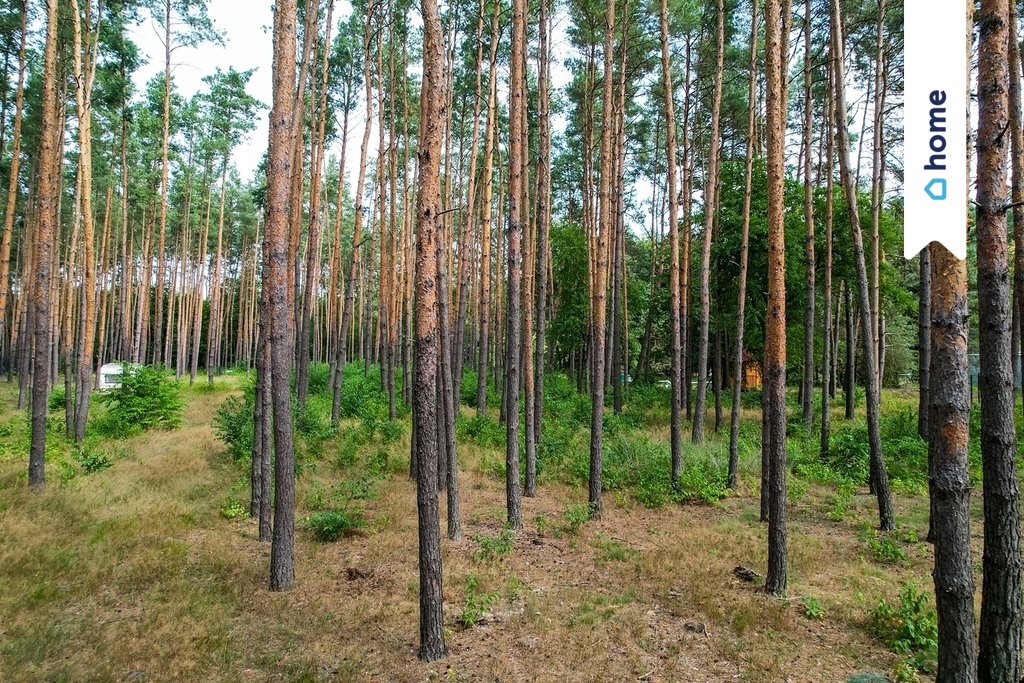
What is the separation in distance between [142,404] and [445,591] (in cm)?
1437

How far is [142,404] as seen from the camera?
16422 mm

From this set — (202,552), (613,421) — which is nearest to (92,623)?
(202,552)

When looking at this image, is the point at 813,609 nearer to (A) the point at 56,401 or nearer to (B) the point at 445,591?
(B) the point at 445,591

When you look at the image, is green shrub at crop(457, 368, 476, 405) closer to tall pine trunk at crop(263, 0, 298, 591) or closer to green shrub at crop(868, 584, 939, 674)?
tall pine trunk at crop(263, 0, 298, 591)

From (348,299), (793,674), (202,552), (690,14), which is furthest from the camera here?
(348,299)

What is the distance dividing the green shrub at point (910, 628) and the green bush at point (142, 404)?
18005mm

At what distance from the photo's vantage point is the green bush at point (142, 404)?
52.3 ft

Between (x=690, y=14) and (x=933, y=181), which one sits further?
(x=690, y=14)

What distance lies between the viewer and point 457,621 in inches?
241

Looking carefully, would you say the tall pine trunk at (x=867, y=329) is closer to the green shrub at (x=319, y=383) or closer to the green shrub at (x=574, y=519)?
the green shrub at (x=574, y=519)

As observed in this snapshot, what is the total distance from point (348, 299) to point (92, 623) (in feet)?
35.9

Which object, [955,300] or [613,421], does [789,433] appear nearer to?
[613,421]

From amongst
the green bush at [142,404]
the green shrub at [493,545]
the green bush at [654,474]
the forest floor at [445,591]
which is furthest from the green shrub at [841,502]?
the green bush at [142,404]

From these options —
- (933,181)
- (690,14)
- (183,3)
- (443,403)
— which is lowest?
(443,403)
